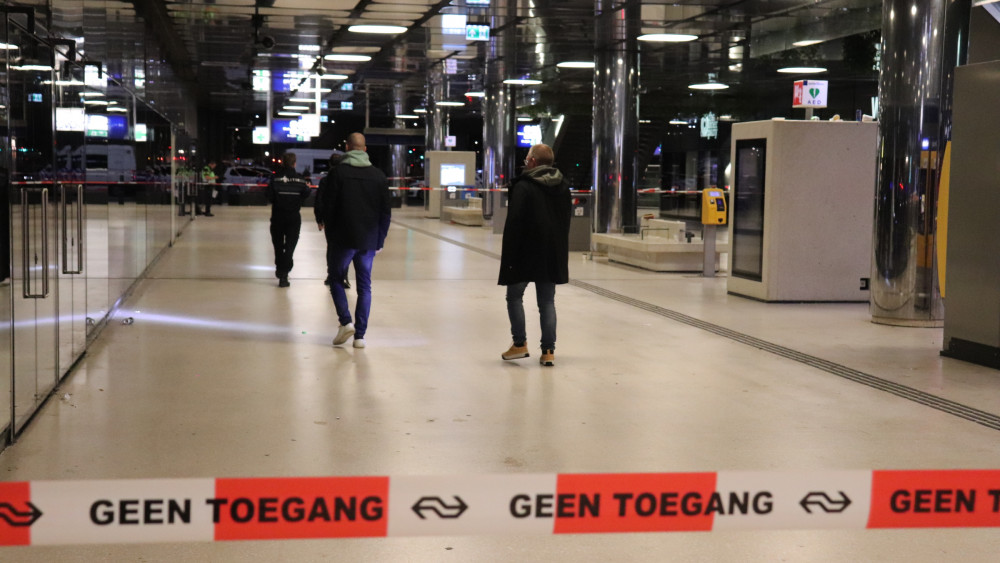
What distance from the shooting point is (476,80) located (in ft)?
89.4

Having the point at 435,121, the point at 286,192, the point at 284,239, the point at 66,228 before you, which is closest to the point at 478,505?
the point at 66,228

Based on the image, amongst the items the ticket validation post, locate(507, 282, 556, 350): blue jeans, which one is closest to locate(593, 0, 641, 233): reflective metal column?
the ticket validation post

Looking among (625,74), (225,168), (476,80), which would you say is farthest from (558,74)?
(225,168)

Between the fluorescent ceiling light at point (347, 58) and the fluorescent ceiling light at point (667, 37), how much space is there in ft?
21.3

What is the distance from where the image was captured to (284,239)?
13148 mm

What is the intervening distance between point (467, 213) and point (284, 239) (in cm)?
1494

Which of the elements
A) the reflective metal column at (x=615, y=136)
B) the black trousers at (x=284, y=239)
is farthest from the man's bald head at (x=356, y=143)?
the reflective metal column at (x=615, y=136)

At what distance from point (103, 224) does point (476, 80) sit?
62.1 feet

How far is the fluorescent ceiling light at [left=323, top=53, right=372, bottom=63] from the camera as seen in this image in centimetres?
2252

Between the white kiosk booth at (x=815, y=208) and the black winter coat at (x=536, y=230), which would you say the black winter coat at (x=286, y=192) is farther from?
the black winter coat at (x=536, y=230)

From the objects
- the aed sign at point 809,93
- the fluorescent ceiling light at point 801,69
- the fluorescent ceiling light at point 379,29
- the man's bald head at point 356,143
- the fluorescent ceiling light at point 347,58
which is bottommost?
the man's bald head at point 356,143

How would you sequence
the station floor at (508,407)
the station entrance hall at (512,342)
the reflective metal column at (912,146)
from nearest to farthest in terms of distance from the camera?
the station entrance hall at (512,342) < the station floor at (508,407) < the reflective metal column at (912,146)

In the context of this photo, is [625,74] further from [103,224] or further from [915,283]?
[103,224]

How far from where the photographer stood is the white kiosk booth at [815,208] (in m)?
11.6
